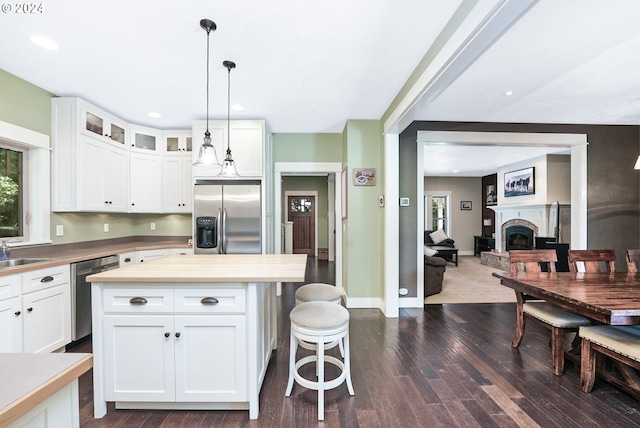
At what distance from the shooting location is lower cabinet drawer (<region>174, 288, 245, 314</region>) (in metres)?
1.74

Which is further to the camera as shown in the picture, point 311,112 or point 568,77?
point 311,112

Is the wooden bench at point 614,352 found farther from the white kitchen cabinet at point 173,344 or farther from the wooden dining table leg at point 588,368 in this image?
the white kitchen cabinet at point 173,344

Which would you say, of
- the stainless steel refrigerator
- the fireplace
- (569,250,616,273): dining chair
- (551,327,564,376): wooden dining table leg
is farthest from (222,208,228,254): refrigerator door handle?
the fireplace

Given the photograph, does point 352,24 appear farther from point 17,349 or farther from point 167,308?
point 17,349

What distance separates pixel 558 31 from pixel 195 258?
325 centimetres

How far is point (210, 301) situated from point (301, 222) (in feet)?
22.1

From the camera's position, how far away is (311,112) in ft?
11.6

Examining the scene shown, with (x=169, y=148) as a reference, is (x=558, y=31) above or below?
above

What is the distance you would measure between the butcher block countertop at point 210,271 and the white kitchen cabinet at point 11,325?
100 centimetres

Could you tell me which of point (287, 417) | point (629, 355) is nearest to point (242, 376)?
point (287, 417)

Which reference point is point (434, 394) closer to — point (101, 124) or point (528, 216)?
point (101, 124)

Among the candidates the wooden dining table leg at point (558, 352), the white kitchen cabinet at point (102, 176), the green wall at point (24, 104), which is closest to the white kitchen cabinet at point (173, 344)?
the white kitchen cabinet at point (102, 176)

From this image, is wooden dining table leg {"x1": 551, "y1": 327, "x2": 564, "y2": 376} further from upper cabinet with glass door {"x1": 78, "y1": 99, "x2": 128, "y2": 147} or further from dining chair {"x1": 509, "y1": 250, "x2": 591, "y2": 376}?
upper cabinet with glass door {"x1": 78, "y1": 99, "x2": 128, "y2": 147}

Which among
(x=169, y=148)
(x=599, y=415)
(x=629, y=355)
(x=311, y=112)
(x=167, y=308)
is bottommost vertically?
(x=599, y=415)
